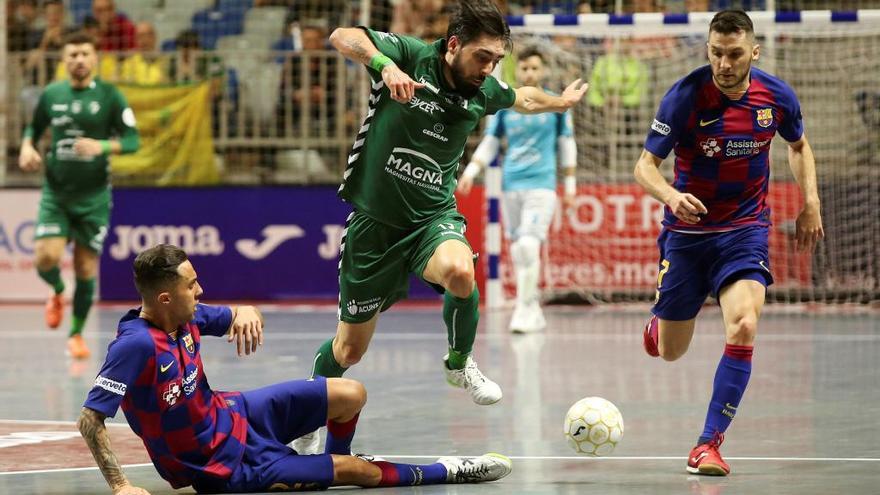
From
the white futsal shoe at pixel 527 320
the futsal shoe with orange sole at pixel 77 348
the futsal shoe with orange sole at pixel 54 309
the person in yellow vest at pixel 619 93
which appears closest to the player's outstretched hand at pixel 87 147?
the futsal shoe with orange sole at pixel 77 348

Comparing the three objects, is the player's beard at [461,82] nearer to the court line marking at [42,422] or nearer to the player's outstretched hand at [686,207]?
the player's outstretched hand at [686,207]

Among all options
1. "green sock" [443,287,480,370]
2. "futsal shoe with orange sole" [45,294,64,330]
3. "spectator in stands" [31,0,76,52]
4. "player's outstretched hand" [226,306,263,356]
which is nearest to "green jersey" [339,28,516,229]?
"green sock" [443,287,480,370]

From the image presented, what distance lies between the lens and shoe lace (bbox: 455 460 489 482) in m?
6.20

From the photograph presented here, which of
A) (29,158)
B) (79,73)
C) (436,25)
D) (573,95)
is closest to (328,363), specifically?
(573,95)

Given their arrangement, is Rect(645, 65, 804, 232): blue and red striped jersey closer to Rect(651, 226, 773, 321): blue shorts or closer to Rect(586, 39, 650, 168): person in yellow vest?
Rect(651, 226, 773, 321): blue shorts

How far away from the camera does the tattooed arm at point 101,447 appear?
5398mm

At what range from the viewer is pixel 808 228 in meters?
7.26

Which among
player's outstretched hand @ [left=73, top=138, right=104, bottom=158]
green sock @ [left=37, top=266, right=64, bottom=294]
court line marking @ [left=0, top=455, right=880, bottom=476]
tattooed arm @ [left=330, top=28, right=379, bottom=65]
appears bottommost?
green sock @ [left=37, top=266, right=64, bottom=294]

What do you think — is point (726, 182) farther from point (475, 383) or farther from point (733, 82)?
point (475, 383)

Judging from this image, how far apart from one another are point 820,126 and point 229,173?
727 cm

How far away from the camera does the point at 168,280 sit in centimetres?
559

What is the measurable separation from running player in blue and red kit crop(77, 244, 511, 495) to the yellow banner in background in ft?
38.0

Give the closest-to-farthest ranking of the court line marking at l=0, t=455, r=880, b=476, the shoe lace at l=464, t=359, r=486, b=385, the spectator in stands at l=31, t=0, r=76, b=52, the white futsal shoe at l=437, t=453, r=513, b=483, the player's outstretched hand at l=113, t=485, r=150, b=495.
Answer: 1. the player's outstretched hand at l=113, t=485, r=150, b=495
2. the white futsal shoe at l=437, t=453, r=513, b=483
3. the court line marking at l=0, t=455, r=880, b=476
4. the shoe lace at l=464, t=359, r=486, b=385
5. the spectator in stands at l=31, t=0, r=76, b=52

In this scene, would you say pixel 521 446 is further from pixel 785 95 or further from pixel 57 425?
pixel 57 425
